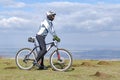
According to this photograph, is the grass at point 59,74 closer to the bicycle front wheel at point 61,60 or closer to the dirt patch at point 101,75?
the dirt patch at point 101,75

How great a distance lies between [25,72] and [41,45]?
174 centimetres

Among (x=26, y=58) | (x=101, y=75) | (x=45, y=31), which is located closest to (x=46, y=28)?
(x=45, y=31)

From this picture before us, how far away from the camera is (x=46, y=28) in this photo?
76.4ft

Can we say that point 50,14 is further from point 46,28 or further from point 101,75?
point 101,75

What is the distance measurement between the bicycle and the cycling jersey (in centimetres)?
55

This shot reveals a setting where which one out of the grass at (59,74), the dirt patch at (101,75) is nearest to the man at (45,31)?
the grass at (59,74)

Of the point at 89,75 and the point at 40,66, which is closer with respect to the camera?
the point at 89,75

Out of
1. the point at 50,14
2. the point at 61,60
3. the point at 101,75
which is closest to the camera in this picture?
the point at 101,75

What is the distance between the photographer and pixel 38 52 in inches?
939

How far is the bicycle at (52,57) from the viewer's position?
23.5 metres

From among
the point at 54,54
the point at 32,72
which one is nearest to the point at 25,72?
the point at 32,72

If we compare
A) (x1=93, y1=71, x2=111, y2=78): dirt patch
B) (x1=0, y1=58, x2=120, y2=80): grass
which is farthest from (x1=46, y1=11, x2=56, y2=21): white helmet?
(x1=93, y1=71, x2=111, y2=78): dirt patch

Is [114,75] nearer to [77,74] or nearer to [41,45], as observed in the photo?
[77,74]

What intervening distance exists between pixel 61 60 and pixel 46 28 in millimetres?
1782
